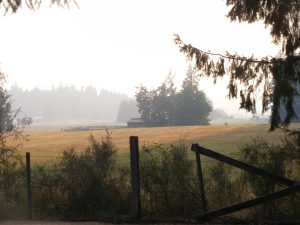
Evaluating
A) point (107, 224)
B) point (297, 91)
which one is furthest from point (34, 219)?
point (297, 91)

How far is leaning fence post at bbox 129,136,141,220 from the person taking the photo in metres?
8.94

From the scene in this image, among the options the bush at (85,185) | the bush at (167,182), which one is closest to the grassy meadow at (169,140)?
the bush at (85,185)

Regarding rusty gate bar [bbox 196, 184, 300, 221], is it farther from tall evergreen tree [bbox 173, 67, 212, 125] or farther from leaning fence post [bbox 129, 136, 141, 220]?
tall evergreen tree [bbox 173, 67, 212, 125]

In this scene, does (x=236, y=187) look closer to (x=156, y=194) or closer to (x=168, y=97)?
(x=156, y=194)

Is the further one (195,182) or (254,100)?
(254,100)

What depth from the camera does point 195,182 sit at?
30.1 ft

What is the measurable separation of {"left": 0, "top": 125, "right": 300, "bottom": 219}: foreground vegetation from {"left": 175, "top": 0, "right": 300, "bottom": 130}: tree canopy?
868mm

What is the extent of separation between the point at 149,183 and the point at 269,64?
357cm

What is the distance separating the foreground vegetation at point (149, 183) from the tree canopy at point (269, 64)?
0.87 metres

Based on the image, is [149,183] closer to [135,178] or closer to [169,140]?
[135,178]

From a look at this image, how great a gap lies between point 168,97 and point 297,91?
341 ft

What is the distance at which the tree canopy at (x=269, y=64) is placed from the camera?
8.62 m

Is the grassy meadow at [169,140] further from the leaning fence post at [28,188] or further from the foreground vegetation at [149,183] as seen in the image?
the leaning fence post at [28,188]

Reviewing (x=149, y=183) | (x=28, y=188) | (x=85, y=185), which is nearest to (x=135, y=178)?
(x=149, y=183)
